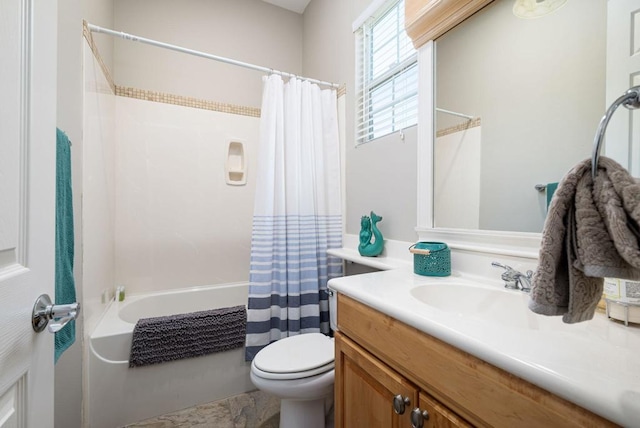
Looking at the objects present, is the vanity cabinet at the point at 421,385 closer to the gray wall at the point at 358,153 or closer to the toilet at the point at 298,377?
the toilet at the point at 298,377

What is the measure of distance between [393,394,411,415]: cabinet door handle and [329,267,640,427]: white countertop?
208 mm

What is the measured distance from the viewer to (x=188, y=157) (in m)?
2.24

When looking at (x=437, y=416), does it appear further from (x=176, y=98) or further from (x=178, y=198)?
(x=176, y=98)

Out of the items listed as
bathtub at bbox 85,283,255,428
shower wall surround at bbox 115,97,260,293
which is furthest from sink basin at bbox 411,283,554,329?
shower wall surround at bbox 115,97,260,293

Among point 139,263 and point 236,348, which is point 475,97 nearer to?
point 236,348

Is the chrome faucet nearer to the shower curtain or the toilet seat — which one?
the toilet seat

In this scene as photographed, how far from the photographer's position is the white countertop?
0.38 meters

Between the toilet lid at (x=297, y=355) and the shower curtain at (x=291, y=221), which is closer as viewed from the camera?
the toilet lid at (x=297, y=355)

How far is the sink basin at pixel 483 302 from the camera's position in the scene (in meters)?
0.81

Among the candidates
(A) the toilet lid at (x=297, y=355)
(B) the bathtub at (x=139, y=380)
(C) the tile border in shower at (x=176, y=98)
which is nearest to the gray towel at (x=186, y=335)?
(B) the bathtub at (x=139, y=380)

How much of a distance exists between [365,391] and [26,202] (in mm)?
1001

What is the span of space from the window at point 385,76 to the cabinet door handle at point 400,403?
4.01 feet

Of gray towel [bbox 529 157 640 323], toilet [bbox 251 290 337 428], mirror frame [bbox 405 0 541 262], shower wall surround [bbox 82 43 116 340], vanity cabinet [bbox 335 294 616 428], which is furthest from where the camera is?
shower wall surround [bbox 82 43 116 340]

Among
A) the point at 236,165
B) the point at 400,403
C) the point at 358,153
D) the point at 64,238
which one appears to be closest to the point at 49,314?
the point at 64,238
